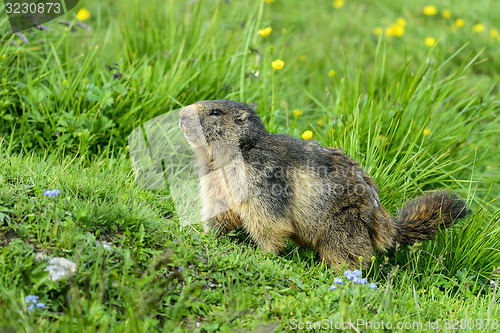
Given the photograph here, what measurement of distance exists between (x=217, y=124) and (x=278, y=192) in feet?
2.41

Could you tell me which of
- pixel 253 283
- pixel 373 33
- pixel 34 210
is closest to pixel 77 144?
pixel 34 210

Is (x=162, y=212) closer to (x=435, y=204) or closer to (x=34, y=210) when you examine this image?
(x=34, y=210)

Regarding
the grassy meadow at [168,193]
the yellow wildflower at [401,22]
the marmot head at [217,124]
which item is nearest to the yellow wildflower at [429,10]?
the yellow wildflower at [401,22]

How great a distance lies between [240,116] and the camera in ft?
13.5

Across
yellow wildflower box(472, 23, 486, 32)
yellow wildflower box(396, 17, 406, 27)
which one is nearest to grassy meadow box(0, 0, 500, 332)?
yellow wildflower box(472, 23, 486, 32)

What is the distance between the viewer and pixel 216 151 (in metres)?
4.09

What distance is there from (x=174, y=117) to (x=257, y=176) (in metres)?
1.58

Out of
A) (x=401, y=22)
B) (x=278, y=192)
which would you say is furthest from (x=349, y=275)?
(x=401, y=22)

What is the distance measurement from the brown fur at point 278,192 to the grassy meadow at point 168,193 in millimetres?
193

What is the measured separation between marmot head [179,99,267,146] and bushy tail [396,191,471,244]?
1.46m

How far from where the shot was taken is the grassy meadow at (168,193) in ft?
10.2

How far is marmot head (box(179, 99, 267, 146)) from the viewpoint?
4062mm

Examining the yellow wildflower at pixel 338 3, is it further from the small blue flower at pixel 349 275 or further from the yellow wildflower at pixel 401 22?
the small blue flower at pixel 349 275

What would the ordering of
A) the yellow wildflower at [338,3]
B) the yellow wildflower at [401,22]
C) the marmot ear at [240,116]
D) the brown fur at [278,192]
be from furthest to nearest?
the yellow wildflower at [338,3] < the yellow wildflower at [401,22] < the marmot ear at [240,116] < the brown fur at [278,192]
